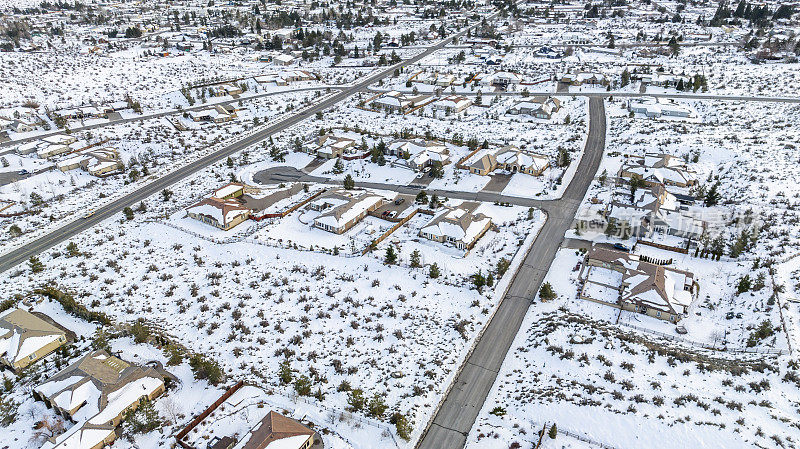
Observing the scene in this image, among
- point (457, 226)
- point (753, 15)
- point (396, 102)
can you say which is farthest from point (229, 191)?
point (753, 15)

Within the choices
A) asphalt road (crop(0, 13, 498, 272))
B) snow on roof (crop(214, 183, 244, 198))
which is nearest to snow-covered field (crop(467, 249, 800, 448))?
snow on roof (crop(214, 183, 244, 198))

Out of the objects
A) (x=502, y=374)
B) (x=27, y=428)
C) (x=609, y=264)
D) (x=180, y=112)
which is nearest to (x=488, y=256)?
(x=609, y=264)

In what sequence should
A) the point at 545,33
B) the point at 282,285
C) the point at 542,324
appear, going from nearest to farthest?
the point at 542,324, the point at 282,285, the point at 545,33

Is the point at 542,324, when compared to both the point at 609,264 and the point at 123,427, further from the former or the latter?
the point at 123,427

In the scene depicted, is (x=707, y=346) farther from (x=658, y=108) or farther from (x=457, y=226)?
(x=658, y=108)

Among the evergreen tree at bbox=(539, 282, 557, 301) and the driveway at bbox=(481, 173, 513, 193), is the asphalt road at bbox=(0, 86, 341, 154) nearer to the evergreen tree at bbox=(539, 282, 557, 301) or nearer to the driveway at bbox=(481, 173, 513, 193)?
the driveway at bbox=(481, 173, 513, 193)

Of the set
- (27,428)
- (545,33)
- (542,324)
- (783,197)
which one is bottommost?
(27,428)

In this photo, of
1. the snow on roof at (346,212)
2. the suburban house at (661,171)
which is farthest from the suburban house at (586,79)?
the snow on roof at (346,212)
